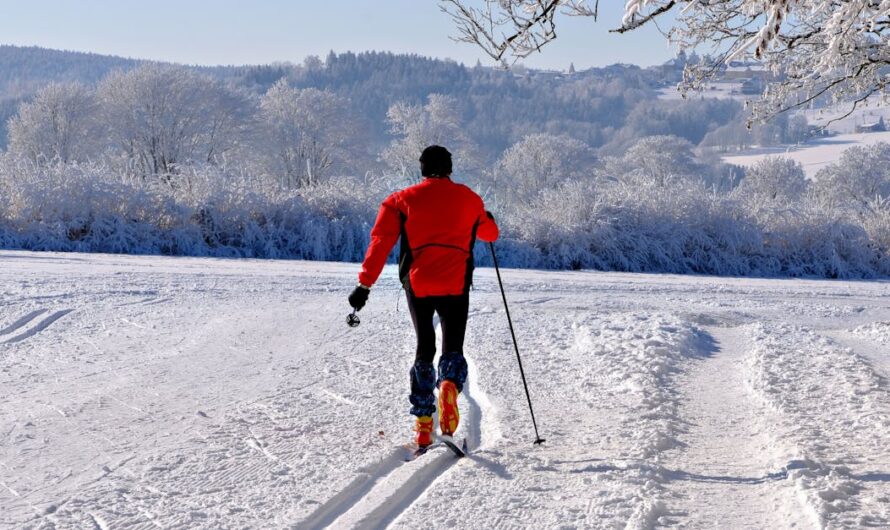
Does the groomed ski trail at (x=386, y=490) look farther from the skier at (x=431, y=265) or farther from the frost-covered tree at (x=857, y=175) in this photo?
the frost-covered tree at (x=857, y=175)

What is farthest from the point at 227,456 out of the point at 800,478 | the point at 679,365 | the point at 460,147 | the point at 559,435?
the point at 460,147

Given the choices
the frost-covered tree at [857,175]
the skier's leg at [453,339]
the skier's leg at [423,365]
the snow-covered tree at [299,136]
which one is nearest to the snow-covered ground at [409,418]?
the skier's leg at [423,365]

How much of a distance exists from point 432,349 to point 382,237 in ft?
2.47

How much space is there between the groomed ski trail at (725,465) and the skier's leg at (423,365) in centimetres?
142

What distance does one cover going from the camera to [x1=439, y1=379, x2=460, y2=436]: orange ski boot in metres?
4.93

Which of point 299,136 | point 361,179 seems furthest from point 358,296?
point 299,136

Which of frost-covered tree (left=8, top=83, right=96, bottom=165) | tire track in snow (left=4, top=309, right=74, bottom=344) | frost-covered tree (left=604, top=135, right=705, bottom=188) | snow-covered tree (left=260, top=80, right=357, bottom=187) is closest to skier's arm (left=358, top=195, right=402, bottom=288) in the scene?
tire track in snow (left=4, top=309, right=74, bottom=344)

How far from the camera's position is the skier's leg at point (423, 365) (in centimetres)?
506

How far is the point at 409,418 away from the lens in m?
5.73

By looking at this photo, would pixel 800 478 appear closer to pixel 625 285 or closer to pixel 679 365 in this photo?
pixel 679 365

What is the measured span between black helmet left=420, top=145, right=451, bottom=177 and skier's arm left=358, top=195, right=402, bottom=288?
0.27m

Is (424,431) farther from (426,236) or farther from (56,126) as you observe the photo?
(56,126)

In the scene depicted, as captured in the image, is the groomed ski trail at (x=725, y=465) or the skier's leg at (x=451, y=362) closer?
the groomed ski trail at (x=725, y=465)

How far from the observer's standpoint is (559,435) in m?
5.37
